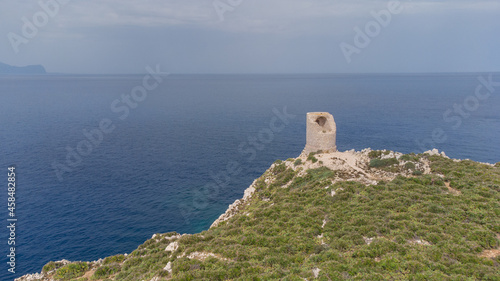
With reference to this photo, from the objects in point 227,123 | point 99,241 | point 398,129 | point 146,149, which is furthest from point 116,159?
point 398,129

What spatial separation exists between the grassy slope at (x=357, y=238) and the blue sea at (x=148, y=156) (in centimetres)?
1858

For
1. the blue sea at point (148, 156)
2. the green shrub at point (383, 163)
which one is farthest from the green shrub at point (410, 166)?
the blue sea at point (148, 156)

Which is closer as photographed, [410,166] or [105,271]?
[105,271]

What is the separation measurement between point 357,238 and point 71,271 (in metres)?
23.7

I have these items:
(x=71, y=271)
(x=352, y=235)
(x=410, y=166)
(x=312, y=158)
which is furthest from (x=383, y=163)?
(x=71, y=271)

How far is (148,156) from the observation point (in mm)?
68500

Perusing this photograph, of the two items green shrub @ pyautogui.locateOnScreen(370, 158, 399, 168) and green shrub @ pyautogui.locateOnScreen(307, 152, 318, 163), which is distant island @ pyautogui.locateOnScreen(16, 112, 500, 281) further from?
green shrub @ pyautogui.locateOnScreen(307, 152, 318, 163)

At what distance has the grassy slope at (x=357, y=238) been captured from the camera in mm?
15992

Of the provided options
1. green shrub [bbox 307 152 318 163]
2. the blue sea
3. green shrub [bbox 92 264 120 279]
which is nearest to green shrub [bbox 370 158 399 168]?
green shrub [bbox 307 152 318 163]

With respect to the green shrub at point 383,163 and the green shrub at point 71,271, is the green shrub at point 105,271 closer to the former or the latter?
the green shrub at point 71,271

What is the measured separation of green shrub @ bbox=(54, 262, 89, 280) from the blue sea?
477 inches

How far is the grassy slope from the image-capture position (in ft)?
52.5

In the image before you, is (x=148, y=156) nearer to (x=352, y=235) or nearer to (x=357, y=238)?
(x=352, y=235)

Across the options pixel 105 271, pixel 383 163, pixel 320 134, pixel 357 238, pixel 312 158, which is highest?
pixel 320 134
